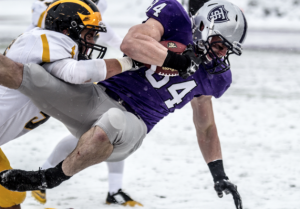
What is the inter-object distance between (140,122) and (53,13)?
0.85m

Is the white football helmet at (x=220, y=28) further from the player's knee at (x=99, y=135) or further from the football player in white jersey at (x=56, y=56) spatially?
the player's knee at (x=99, y=135)

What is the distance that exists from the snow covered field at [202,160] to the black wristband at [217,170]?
0.82 feet

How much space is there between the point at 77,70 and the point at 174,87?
0.70 metres

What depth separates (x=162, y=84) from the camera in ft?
8.63

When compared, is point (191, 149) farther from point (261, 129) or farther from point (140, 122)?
point (140, 122)

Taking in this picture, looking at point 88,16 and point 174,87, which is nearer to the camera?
point 88,16

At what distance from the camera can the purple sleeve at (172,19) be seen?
2.51 m

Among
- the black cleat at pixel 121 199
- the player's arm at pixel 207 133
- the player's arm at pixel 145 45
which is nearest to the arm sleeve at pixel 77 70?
the player's arm at pixel 145 45

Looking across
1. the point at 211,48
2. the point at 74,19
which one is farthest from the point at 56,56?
the point at 211,48

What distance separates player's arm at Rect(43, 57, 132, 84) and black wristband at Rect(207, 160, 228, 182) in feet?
3.12

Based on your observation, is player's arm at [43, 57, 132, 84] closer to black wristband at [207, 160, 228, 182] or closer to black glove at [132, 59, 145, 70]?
black glove at [132, 59, 145, 70]

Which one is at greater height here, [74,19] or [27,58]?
[74,19]

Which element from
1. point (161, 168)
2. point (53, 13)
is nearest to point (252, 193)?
point (161, 168)

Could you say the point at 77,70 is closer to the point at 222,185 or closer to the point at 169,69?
the point at 169,69
